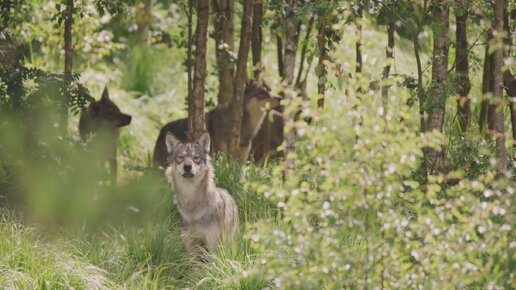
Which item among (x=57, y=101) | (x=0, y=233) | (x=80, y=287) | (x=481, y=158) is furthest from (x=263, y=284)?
(x=57, y=101)

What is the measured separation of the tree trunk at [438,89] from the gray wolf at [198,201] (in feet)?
7.07

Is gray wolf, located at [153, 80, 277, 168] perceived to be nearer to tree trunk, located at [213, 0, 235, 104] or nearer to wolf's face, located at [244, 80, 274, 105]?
wolf's face, located at [244, 80, 274, 105]

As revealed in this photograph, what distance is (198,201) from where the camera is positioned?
9.08 m

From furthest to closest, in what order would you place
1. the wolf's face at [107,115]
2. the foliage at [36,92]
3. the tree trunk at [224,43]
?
the wolf's face at [107,115] < the tree trunk at [224,43] < the foliage at [36,92]

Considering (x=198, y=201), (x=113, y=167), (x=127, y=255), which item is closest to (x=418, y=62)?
(x=198, y=201)

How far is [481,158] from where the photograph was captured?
31.7ft

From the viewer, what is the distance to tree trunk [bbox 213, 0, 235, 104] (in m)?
12.2

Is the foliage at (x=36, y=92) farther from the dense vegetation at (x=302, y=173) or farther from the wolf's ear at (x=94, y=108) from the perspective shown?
the wolf's ear at (x=94, y=108)

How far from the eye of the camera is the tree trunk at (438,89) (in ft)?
30.1

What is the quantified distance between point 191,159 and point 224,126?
3.32 metres

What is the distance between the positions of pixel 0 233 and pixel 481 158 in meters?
4.80

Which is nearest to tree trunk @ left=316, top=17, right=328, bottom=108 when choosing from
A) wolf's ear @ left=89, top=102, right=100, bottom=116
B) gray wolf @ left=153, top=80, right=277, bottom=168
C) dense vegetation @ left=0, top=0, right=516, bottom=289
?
dense vegetation @ left=0, top=0, right=516, bottom=289

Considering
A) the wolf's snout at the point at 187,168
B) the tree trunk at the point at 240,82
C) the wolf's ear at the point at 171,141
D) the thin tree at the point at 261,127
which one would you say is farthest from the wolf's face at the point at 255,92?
the wolf's snout at the point at 187,168

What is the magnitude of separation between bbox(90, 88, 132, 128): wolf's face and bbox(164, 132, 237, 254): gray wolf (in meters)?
3.61
